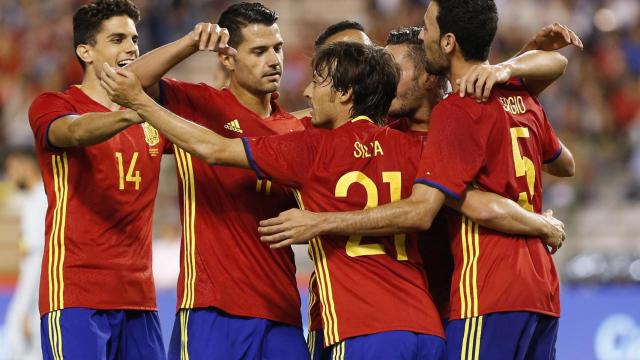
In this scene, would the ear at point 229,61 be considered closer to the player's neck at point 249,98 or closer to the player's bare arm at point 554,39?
the player's neck at point 249,98

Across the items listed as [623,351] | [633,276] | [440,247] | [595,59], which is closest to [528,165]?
[440,247]

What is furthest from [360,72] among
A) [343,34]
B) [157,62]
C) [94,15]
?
[94,15]

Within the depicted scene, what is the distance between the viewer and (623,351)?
9891mm

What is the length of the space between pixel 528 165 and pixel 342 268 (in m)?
0.98

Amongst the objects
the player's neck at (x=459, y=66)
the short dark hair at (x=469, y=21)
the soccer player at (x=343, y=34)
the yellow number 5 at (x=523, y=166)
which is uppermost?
the soccer player at (x=343, y=34)

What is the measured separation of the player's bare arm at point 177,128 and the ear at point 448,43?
1.05 metres

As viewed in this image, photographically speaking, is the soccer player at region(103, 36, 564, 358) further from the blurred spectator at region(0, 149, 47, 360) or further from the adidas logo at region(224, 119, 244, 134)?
the blurred spectator at region(0, 149, 47, 360)

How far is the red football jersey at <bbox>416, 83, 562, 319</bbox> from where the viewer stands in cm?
493

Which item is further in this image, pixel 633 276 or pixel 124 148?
pixel 633 276

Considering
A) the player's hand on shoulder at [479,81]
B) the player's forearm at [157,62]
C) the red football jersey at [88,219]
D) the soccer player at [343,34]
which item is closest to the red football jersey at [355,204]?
the player's hand on shoulder at [479,81]

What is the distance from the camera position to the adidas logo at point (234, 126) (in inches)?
224

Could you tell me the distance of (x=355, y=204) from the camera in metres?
5.05

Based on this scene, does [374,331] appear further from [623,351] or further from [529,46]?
[623,351]

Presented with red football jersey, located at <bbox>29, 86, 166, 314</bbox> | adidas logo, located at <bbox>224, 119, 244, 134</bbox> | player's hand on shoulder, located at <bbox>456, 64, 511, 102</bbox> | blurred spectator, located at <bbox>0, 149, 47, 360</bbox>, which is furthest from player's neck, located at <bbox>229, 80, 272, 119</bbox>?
blurred spectator, located at <bbox>0, 149, 47, 360</bbox>
